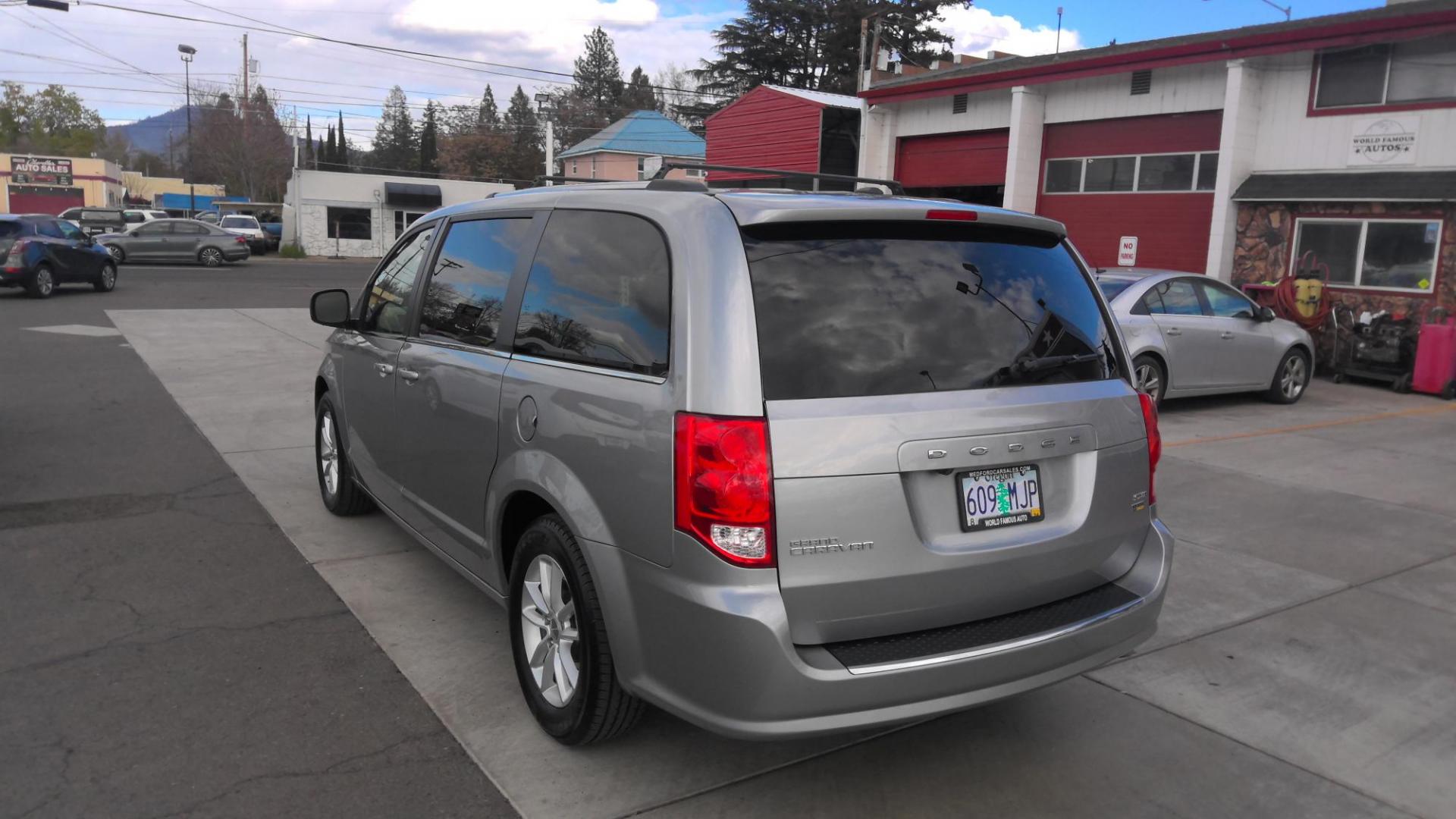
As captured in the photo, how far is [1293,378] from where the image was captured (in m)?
12.0

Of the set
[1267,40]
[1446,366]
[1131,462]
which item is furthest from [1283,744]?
[1267,40]

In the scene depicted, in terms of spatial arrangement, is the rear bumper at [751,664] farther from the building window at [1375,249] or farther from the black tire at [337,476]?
the building window at [1375,249]

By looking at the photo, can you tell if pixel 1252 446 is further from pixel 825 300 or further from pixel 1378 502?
pixel 825 300

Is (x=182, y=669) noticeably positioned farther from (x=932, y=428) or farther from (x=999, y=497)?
(x=999, y=497)

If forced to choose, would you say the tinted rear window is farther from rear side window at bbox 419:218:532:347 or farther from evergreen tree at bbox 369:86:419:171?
evergreen tree at bbox 369:86:419:171

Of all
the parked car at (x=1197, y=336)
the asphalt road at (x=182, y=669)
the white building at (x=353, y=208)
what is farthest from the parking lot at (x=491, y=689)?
the white building at (x=353, y=208)

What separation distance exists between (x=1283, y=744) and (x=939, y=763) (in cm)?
128

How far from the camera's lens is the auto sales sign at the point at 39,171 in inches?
3000

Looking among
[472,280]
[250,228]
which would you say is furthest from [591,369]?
[250,228]

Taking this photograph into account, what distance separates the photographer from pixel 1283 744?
3680mm

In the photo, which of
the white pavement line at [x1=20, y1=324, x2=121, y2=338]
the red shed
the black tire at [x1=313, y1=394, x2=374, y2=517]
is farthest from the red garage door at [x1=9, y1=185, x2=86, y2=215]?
the black tire at [x1=313, y1=394, x2=374, y2=517]

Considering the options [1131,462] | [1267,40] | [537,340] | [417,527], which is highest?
[1267,40]

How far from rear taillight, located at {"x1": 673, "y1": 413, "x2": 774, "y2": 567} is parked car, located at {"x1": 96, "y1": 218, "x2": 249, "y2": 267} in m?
34.5

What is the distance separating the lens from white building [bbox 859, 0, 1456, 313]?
1413 cm
